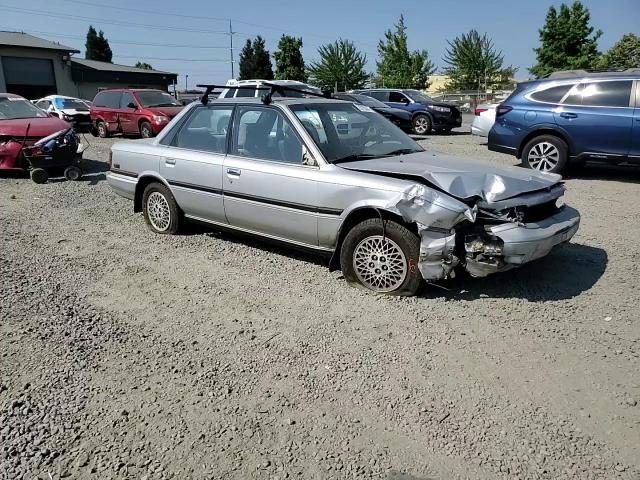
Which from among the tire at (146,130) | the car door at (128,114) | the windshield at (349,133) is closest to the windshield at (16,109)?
the tire at (146,130)

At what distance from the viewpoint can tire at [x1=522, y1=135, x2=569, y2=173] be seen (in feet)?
30.2

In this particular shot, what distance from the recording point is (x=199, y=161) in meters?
5.61

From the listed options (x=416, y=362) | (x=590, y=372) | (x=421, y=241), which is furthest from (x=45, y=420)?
(x=590, y=372)

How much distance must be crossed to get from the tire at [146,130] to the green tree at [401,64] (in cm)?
Result: 3803

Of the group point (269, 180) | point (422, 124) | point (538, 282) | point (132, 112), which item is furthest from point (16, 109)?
point (422, 124)

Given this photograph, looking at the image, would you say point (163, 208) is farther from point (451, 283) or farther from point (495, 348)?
point (495, 348)

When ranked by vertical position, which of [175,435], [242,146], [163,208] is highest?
[242,146]

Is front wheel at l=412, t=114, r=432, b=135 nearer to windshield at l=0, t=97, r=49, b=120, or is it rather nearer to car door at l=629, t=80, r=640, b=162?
car door at l=629, t=80, r=640, b=162

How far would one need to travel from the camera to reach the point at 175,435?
2.76 metres

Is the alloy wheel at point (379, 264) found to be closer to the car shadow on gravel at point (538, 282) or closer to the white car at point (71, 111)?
the car shadow on gravel at point (538, 282)

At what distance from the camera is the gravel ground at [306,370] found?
8.54 feet

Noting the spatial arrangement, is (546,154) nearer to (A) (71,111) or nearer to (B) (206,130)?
(B) (206,130)

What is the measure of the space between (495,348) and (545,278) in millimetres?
1427

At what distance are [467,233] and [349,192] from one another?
3.32ft
